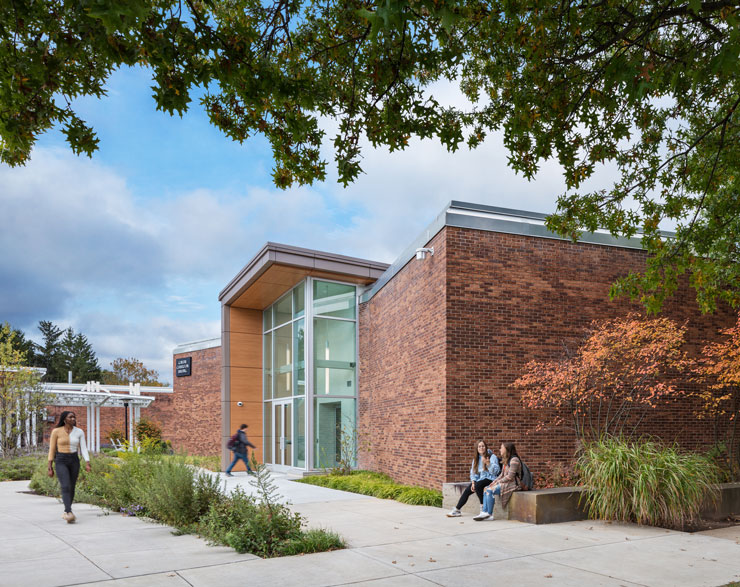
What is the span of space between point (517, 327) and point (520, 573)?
6.88 meters

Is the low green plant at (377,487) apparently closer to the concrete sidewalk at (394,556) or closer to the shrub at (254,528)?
the concrete sidewalk at (394,556)

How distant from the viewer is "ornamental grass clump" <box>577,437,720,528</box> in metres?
9.27

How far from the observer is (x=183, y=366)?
2969 cm

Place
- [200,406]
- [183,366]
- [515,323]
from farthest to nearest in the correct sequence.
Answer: [183,366], [200,406], [515,323]

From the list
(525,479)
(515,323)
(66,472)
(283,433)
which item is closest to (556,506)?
(525,479)

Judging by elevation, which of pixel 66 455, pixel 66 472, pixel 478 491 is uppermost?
pixel 66 455

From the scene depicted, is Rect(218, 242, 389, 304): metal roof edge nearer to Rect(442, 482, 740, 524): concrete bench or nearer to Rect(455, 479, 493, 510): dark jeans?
Rect(455, 479, 493, 510): dark jeans

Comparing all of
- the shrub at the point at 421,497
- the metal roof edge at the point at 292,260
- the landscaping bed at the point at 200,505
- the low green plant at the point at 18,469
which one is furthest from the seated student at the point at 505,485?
the low green plant at the point at 18,469

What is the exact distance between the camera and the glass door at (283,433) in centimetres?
2059

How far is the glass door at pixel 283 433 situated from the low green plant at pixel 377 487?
279 centimetres

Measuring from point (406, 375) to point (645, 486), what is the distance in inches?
257

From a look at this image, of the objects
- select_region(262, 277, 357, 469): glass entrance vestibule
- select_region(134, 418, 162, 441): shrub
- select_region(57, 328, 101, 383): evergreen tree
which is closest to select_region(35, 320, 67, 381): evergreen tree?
select_region(57, 328, 101, 383): evergreen tree

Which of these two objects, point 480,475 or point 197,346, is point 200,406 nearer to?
point 197,346

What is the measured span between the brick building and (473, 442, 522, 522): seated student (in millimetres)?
1955
